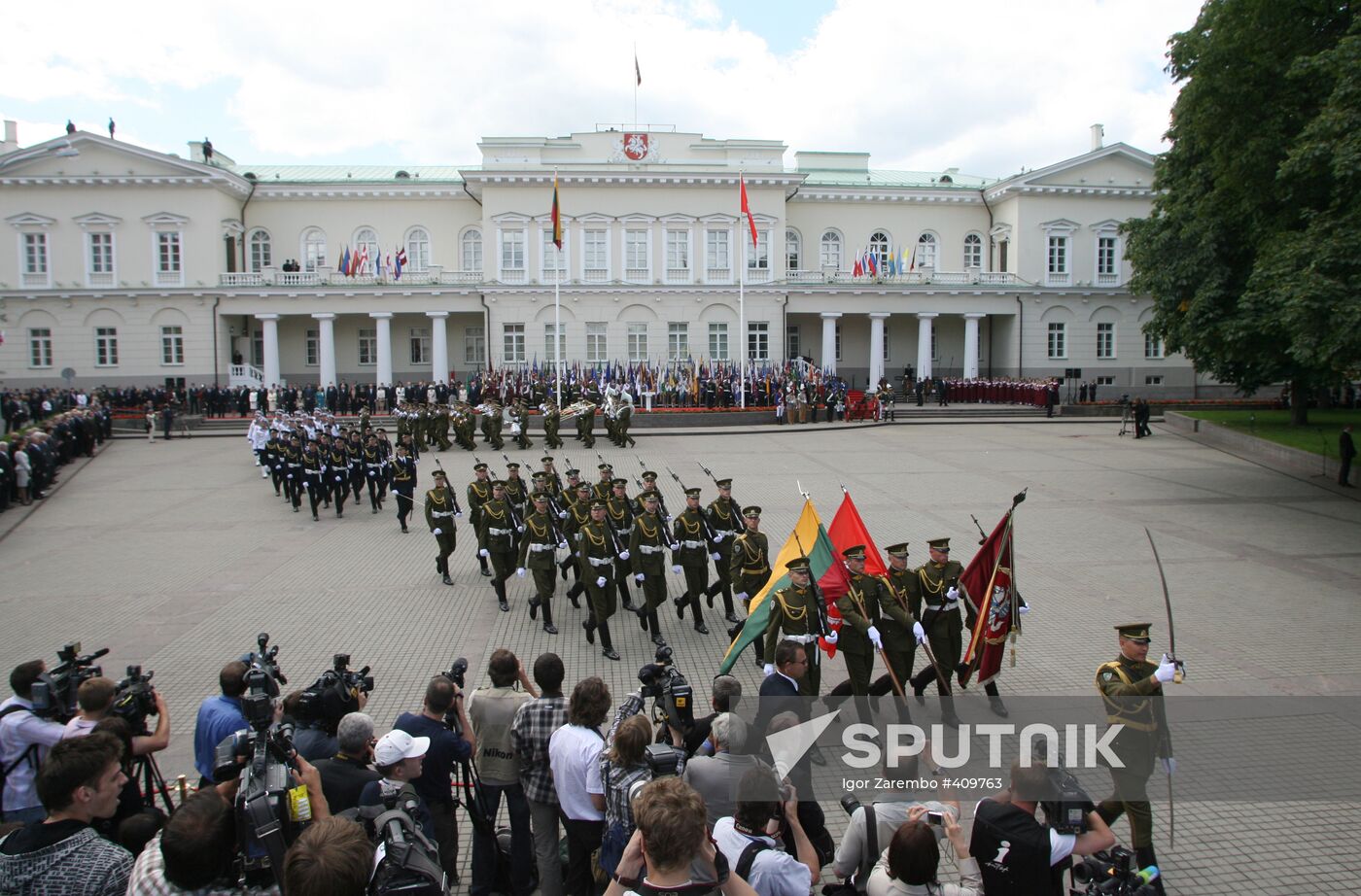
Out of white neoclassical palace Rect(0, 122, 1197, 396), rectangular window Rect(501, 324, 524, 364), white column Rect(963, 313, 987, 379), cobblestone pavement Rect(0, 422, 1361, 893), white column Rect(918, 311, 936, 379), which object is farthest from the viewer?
white column Rect(963, 313, 987, 379)

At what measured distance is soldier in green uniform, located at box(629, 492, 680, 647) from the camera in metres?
11.0

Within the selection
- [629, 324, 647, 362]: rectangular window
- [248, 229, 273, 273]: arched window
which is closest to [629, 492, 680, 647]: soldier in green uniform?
[629, 324, 647, 362]: rectangular window

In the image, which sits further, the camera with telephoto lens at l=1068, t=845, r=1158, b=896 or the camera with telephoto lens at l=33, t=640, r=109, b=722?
the camera with telephoto lens at l=33, t=640, r=109, b=722

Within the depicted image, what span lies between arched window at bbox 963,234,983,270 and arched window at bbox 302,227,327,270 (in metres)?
→ 35.2

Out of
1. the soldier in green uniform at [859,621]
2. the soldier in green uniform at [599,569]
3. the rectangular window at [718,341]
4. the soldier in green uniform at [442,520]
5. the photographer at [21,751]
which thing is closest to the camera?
the photographer at [21,751]

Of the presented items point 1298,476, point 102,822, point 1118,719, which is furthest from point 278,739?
point 1298,476

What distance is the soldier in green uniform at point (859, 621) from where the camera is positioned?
26.6 feet

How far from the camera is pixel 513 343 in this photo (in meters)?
43.3

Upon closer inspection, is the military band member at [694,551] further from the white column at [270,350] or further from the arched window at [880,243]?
the arched window at [880,243]

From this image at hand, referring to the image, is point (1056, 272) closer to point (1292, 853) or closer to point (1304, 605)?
point (1304, 605)

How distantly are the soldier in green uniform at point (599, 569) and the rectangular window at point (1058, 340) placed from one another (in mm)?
41746

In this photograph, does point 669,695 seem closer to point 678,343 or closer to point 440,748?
point 440,748

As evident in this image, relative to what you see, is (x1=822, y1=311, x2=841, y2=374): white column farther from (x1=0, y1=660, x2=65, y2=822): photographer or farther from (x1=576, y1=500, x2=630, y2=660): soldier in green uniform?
(x1=0, y1=660, x2=65, y2=822): photographer

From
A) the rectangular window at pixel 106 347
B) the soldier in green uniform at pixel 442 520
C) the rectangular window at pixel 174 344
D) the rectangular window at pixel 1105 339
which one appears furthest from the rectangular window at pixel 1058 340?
the rectangular window at pixel 106 347
